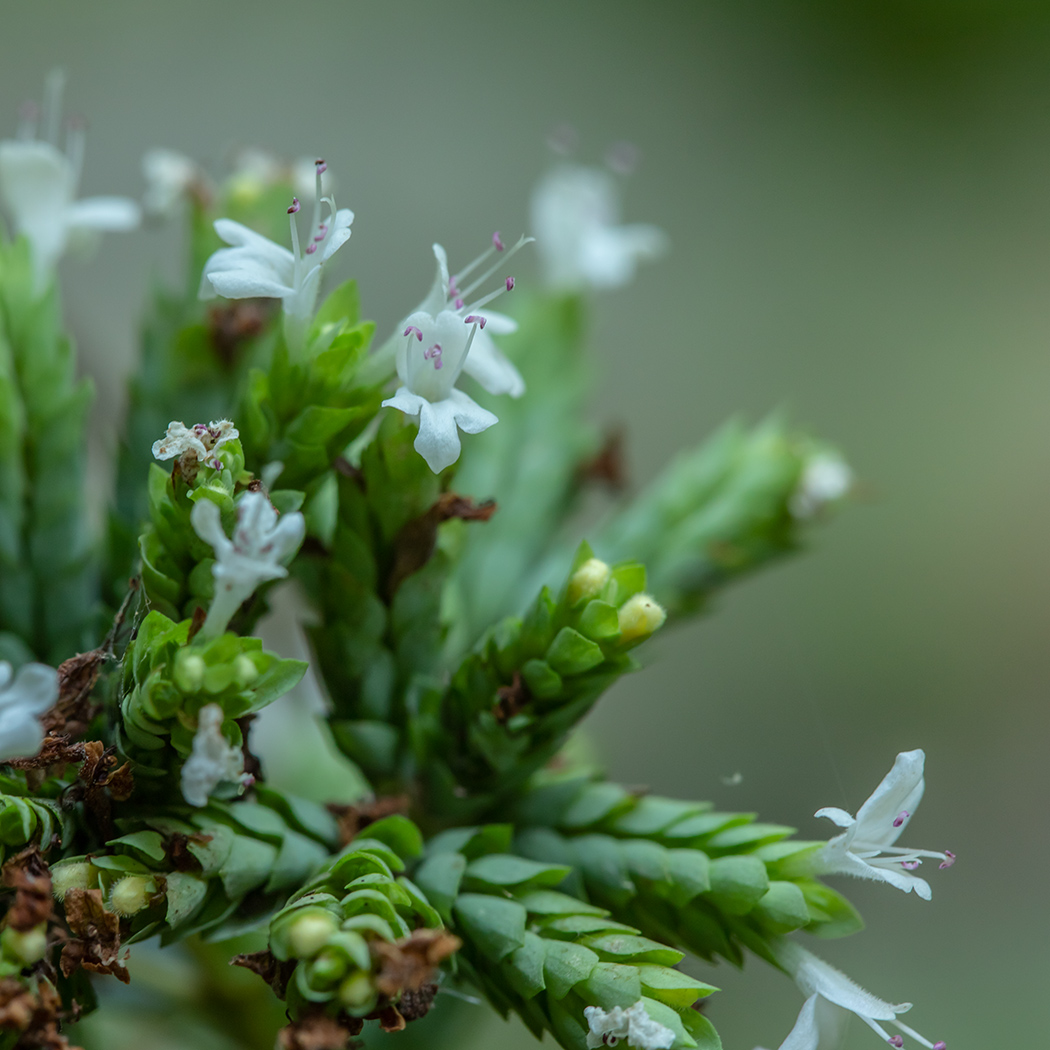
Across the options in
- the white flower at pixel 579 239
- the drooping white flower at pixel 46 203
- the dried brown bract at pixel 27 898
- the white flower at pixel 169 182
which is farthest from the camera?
the white flower at pixel 579 239

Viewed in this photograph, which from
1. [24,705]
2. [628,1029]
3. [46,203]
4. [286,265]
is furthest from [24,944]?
[46,203]

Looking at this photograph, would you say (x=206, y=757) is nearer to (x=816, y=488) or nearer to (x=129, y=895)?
(x=129, y=895)

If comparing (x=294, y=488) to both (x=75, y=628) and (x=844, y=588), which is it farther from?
(x=844, y=588)

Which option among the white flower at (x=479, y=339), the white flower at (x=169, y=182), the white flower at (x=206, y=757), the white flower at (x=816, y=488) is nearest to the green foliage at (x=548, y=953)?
the white flower at (x=206, y=757)

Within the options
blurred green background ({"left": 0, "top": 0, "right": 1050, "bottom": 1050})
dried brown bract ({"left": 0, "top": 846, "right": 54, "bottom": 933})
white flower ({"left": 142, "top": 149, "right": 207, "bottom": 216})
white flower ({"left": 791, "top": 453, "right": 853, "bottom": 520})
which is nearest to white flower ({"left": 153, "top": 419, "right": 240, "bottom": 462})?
dried brown bract ({"left": 0, "top": 846, "right": 54, "bottom": 933})

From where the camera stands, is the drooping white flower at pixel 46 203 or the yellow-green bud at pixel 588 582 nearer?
the yellow-green bud at pixel 588 582

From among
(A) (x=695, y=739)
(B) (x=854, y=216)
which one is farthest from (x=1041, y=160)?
(A) (x=695, y=739)

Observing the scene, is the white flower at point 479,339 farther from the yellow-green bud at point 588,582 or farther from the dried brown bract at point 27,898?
the dried brown bract at point 27,898
